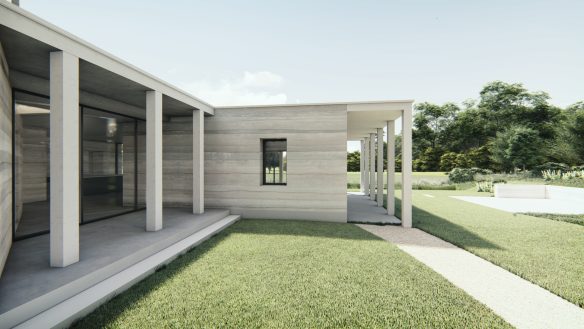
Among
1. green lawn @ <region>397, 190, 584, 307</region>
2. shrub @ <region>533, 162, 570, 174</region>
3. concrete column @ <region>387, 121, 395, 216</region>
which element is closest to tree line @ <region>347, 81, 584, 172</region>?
shrub @ <region>533, 162, 570, 174</region>

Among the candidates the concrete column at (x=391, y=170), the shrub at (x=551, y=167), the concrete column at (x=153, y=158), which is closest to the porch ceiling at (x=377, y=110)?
the concrete column at (x=391, y=170)

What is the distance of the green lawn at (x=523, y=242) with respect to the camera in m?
3.37

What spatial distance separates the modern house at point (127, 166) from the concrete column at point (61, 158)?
0.01m

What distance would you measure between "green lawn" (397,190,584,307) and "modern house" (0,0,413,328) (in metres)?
1.33

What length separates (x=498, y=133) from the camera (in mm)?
26578

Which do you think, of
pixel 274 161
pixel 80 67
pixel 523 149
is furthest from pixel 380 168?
pixel 523 149

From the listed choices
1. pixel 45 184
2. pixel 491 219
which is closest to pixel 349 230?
pixel 491 219

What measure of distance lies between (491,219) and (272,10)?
10.3 meters

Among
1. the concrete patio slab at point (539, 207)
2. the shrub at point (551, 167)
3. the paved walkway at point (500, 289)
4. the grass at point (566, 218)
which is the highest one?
the shrub at point (551, 167)

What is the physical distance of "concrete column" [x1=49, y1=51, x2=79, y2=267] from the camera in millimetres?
2979

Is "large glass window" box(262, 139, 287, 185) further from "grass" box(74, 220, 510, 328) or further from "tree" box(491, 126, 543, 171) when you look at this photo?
"tree" box(491, 126, 543, 171)

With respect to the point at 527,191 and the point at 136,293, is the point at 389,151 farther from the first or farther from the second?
the point at 527,191

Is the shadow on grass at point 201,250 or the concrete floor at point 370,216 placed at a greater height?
the shadow on grass at point 201,250

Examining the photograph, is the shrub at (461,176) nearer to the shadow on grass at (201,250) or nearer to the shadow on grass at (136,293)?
the shadow on grass at (201,250)
